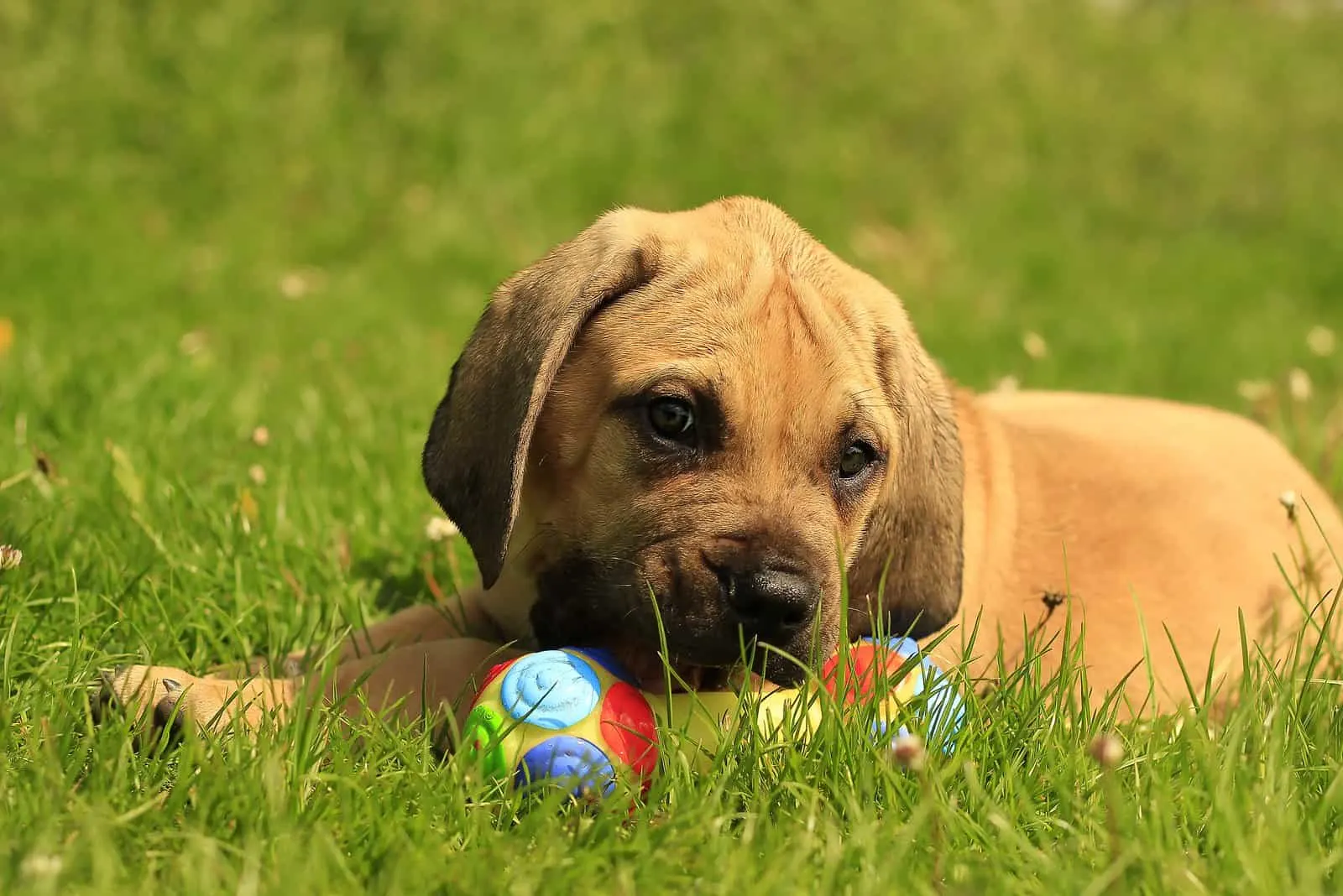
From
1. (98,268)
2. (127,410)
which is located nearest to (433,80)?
(98,268)

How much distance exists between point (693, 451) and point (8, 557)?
1.66 metres

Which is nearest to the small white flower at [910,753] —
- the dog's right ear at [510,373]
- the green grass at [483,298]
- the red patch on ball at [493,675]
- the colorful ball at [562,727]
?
the green grass at [483,298]

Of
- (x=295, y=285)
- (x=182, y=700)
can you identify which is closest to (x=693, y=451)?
(x=182, y=700)

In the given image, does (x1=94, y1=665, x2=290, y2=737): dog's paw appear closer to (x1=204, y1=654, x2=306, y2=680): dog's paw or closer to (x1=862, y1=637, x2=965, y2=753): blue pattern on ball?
(x1=204, y1=654, x2=306, y2=680): dog's paw

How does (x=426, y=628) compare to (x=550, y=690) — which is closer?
(x=550, y=690)

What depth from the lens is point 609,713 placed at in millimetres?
3092

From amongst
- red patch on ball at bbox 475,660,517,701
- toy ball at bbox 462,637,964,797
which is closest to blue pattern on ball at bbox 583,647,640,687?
toy ball at bbox 462,637,964,797

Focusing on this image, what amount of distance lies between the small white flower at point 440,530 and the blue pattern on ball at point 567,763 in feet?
4.93

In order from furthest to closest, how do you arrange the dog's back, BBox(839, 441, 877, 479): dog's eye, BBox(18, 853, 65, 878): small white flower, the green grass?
the dog's back → BBox(839, 441, 877, 479): dog's eye → the green grass → BBox(18, 853, 65, 878): small white flower

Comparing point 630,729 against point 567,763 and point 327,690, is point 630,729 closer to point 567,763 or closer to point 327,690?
point 567,763

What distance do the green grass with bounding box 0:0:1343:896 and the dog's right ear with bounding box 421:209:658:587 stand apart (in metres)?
0.57

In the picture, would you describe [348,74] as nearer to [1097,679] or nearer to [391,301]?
[391,301]

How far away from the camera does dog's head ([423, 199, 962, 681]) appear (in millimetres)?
3207

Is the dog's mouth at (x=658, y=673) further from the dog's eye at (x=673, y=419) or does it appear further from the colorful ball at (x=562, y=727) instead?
the dog's eye at (x=673, y=419)
